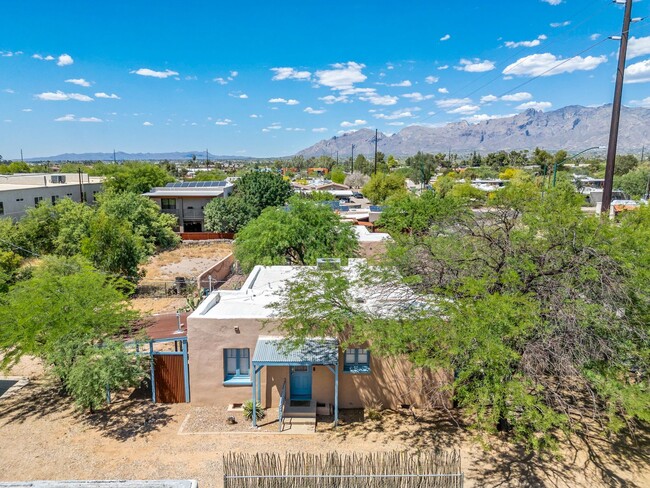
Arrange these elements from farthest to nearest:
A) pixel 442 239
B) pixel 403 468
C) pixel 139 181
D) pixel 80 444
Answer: pixel 139 181, pixel 442 239, pixel 80 444, pixel 403 468

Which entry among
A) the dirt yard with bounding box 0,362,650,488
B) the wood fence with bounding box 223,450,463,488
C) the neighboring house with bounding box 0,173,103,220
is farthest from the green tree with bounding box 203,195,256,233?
the wood fence with bounding box 223,450,463,488

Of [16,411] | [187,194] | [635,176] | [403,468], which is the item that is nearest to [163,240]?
[187,194]

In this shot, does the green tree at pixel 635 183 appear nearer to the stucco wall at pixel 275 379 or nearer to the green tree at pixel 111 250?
the stucco wall at pixel 275 379

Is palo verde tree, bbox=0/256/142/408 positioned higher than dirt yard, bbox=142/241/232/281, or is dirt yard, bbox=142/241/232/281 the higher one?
palo verde tree, bbox=0/256/142/408

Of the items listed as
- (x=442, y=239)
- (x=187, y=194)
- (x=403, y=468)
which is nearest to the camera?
(x=403, y=468)

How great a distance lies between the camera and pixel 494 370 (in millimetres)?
11312

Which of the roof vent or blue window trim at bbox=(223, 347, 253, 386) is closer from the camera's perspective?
blue window trim at bbox=(223, 347, 253, 386)

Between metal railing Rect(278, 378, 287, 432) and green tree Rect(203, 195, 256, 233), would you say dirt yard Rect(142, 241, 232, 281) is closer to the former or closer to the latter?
green tree Rect(203, 195, 256, 233)

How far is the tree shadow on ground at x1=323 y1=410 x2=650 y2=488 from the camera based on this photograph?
40.7 ft

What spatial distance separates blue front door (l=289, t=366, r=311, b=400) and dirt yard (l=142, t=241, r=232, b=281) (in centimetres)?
2234

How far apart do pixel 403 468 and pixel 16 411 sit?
1384 cm

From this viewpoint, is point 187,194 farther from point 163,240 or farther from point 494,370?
point 494,370

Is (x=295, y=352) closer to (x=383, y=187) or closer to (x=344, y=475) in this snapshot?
(x=344, y=475)

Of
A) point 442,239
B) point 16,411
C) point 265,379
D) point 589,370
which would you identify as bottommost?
point 16,411
